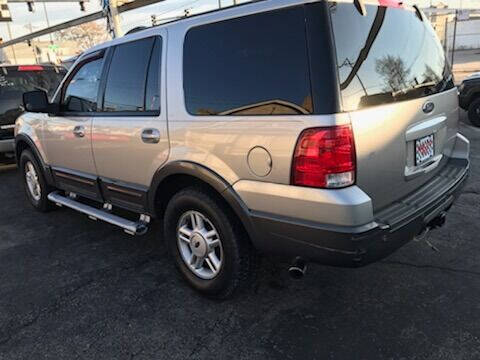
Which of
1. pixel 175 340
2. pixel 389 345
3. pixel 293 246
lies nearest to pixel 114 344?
pixel 175 340

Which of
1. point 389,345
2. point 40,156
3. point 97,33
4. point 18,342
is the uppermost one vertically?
point 97,33

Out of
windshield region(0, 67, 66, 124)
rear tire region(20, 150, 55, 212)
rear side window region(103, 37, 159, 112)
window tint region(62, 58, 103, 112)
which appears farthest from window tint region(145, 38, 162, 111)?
windshield region(0, 67, 66, 124)

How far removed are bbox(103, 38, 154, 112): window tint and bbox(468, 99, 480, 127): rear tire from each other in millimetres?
7513

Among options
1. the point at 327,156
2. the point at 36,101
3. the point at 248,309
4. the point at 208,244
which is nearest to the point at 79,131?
the point at 36,101

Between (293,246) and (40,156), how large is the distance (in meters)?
3.52

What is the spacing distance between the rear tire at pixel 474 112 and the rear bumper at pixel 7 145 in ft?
27.5

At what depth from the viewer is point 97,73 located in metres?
4.01

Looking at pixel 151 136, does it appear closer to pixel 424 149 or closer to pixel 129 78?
pixel 129 78

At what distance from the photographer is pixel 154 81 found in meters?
3.35

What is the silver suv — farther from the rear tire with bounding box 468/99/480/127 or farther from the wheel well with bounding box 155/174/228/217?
the rear tire with bounding box 468/99/480/127

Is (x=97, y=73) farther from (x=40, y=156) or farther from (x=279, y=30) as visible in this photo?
(x=279, y=30)

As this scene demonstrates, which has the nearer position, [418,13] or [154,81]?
[418,13]

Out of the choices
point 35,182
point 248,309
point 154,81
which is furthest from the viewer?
point 35,182

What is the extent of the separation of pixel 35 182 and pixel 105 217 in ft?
6.33
